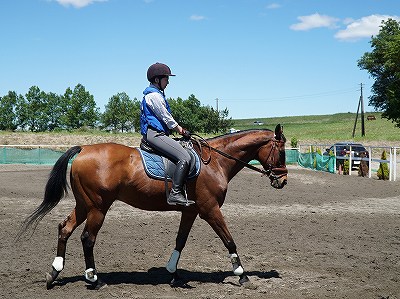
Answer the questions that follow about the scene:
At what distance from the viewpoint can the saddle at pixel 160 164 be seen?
238 inches

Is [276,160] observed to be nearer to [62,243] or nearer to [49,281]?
[62,243]

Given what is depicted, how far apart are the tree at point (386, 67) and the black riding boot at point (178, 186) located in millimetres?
48070

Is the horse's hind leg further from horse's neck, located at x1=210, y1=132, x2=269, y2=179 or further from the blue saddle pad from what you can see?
horse's neck, located at x1=210, y1=132, x2=269, y2=179

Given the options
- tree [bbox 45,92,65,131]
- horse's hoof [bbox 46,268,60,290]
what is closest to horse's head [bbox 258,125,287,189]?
horse's hoof [bbox 46,268,60,290]

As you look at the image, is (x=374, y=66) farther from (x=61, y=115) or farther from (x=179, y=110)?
(x=61, y=115)

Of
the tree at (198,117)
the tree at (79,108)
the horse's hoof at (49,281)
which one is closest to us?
the horse's hoof at (49,281)

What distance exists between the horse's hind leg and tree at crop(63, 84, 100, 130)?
8601 centimetres

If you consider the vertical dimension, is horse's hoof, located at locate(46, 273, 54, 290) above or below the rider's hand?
below

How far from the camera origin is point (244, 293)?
18.7ft

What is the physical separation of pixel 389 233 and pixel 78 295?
21.7 feet

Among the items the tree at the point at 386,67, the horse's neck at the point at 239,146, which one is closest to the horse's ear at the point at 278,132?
the horse's neck at the point at 239,146

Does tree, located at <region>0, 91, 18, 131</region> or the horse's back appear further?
tree, located at <region>0, 91, 18, 131</region>

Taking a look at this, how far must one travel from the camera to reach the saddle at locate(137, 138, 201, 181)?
604 cm

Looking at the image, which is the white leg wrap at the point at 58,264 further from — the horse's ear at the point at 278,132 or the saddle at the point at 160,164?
the horse's ear at the point at 278,132
